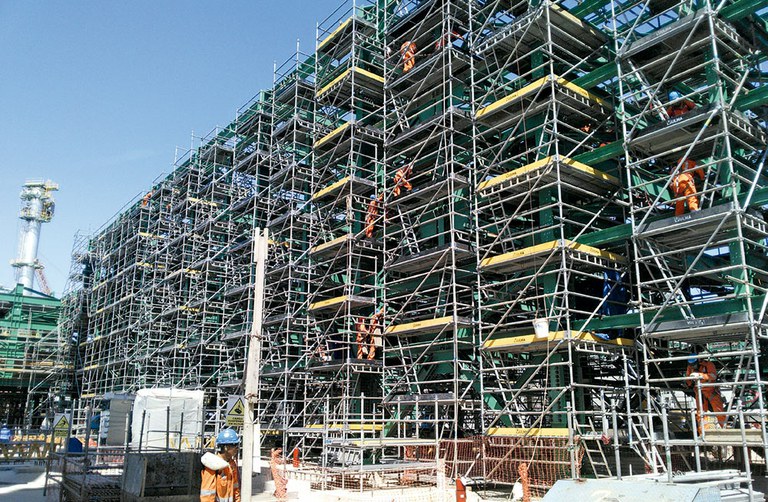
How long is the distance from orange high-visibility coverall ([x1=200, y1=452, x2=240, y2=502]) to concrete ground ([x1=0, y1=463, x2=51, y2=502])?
35.0 feet

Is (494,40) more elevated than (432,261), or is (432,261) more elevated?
(494,40)

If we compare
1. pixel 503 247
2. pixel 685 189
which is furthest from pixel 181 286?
pixel 685 189

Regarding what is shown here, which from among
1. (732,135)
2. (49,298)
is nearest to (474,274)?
(732,135)

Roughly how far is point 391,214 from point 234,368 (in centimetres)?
1409

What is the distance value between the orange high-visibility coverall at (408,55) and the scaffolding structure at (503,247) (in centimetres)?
10

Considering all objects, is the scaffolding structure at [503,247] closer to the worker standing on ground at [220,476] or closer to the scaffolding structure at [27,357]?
the worker standing on ground at [220,476]

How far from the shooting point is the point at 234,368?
37.0 m

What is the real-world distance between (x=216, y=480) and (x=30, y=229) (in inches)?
3214

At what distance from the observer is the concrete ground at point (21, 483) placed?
1800cm

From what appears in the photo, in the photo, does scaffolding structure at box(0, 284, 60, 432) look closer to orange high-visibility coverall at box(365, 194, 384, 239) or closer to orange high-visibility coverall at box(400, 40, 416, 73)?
orange high-visibility coverall at box(365, 194, 384, 239)

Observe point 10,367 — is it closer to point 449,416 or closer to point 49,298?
point 49,298

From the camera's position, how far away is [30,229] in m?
80.2

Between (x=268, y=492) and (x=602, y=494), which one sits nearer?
(x=602, y=494)

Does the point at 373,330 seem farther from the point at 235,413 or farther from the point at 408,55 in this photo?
the point at 408,55
